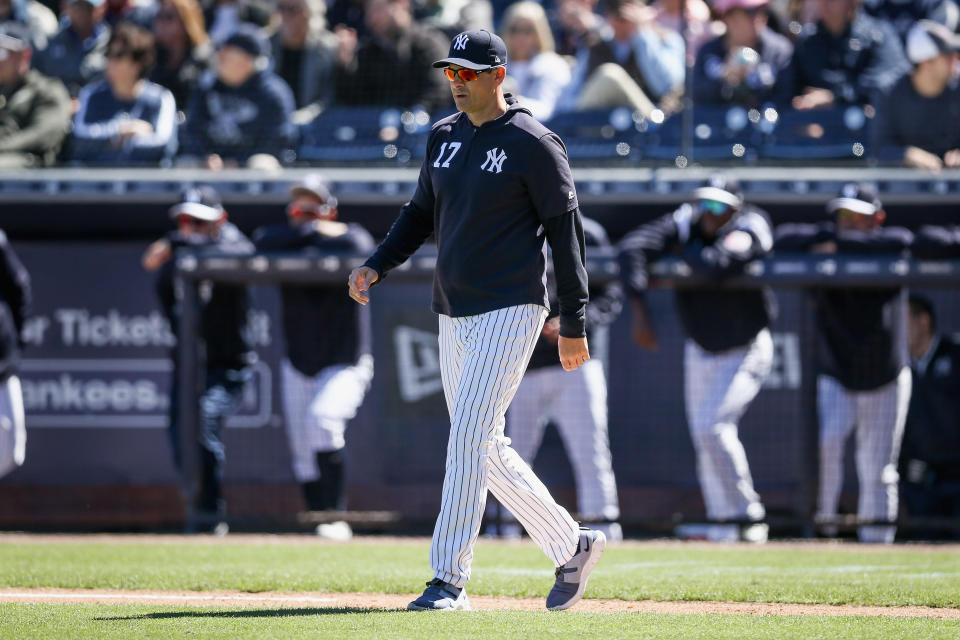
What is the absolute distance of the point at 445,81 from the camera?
9.78m

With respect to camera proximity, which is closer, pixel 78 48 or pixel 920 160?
pixel 920 160

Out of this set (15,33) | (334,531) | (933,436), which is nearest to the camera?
(334,531)

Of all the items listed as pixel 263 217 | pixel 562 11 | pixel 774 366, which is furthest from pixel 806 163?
pixel 263 217

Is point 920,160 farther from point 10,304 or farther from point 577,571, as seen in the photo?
point 10,304

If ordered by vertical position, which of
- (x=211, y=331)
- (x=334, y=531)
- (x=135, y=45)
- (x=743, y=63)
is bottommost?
(x=334, y=531)

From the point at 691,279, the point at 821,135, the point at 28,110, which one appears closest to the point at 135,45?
the point at 28,110

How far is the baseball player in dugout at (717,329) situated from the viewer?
7.81m

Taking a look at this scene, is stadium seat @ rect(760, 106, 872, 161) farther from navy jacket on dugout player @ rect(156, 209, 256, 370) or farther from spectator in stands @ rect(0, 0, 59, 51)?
spectator in stands @ rect(0, 0, 59, 51)

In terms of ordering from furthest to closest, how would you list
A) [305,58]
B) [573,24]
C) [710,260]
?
[573,24], [305,58], [710,260]

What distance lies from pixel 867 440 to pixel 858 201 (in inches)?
53.1

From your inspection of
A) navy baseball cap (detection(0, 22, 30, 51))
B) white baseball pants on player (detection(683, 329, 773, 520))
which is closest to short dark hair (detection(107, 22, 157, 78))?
navy baseball cap (detection(0, 22, 30, 51))

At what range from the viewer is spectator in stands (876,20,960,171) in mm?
8859

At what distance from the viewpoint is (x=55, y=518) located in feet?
30.3

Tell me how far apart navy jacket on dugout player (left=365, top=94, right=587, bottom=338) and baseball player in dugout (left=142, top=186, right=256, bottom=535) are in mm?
4070
